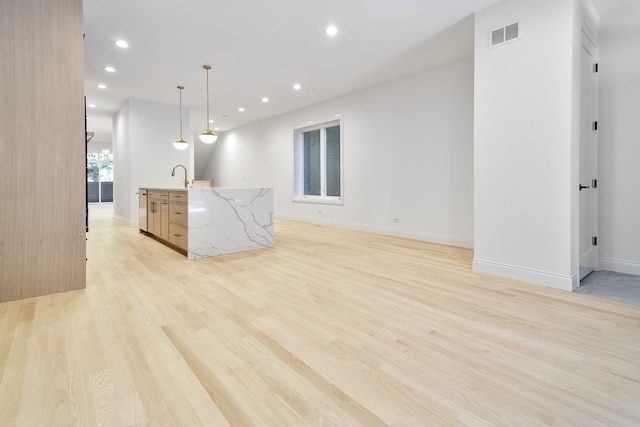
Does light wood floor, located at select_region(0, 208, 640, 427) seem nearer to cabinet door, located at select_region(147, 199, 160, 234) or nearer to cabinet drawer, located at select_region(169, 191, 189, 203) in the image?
cabinet drawer, located at select_region(169, 191, 189, 203)

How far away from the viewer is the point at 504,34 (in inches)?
122

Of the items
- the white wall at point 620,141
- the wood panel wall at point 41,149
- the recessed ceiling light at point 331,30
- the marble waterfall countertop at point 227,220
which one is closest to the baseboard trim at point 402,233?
the white wall at point 620,141

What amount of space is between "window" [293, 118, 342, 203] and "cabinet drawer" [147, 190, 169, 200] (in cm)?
336

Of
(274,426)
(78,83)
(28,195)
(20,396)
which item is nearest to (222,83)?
(78,83)

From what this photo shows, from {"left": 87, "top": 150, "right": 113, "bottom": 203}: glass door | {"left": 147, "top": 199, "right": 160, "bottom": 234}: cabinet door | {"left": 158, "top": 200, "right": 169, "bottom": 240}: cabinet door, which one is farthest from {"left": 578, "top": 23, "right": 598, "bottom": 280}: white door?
{"left": 87, "top": 150, "right": 113, "bottom": 203}: glass door

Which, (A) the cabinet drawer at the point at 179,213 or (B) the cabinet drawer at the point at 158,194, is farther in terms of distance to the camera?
(B) the cabinet drawer at the point at 158,194

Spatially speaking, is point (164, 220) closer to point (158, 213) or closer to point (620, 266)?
point (158, 213)

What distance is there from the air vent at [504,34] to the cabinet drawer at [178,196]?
379 centimetres

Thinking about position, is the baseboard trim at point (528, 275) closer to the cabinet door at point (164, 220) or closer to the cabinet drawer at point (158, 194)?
Answer: the cabinet door at point (164, 220)

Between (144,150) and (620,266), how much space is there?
320 inches

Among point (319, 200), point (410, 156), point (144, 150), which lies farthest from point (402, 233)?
point (144, 150)

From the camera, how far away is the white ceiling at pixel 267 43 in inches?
131

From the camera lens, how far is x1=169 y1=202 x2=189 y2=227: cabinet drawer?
4008mm

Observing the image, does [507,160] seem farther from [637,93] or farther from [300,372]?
[300,372]
